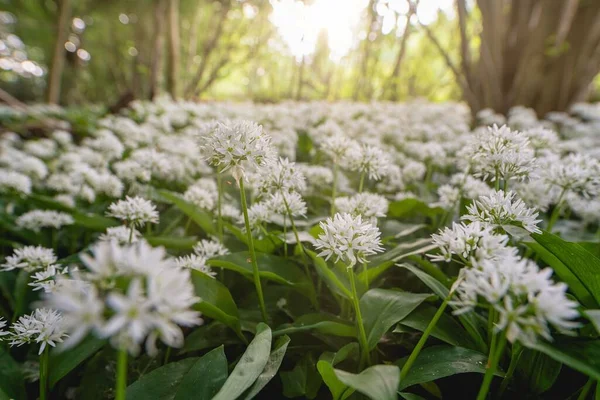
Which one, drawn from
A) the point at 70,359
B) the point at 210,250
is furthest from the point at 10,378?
the point at 210,250

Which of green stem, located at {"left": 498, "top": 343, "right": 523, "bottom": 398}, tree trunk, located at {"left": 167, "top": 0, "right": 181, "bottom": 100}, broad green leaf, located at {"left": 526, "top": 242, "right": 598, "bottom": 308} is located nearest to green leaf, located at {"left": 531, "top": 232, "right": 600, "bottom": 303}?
broad green leaf, located at {"left": 526, "top": 242, "right": 598, "bottom": 308}

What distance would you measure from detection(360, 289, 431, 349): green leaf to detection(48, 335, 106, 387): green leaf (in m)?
0.90

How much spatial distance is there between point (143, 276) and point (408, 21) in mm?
5888

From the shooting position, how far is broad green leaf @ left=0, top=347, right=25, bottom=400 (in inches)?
54.3

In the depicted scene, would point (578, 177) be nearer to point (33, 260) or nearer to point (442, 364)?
point (442, 364)

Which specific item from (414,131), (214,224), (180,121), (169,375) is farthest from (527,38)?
(169,375)

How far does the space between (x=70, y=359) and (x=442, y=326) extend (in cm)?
129

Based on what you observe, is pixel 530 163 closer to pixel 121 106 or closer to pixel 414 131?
pixel 414 131

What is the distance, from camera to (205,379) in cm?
121

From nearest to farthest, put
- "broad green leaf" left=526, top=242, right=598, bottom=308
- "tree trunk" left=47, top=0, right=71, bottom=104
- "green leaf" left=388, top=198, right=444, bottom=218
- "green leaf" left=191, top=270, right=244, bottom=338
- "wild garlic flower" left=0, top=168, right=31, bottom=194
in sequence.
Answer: "broad green leaf" left=526, top=242, right=598, bottom=308 < "green leaf" left=191, top=270, right=244, bottom=338 < "green leaf" left=388, top=198, right=444, bottom=218 < "wild garlic flower" left=0, top=168, right=31, bottom=194 < "tree trunk" left=47, top=0, right=71, bottom=104

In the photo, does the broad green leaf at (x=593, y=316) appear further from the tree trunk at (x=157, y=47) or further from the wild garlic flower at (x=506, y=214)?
the tree trunk at (x=157, y=47)

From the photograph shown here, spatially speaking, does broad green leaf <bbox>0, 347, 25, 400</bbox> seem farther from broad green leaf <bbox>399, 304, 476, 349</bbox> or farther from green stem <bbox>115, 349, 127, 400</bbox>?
broad green leaf <bbox>399, 304, 476, 349</bbox>

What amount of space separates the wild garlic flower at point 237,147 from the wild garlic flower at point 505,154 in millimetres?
832

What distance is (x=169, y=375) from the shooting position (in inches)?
52.4
